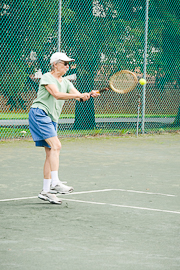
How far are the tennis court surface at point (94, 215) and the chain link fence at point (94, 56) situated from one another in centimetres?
310

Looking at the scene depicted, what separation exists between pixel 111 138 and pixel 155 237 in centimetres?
918

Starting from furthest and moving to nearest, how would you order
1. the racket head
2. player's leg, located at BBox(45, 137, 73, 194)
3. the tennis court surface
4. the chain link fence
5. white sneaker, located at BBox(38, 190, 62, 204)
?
the chain link fence → the racket head → player's leg, located at BBox(45, 137, 73, 194) → white sneaker, located at BBox(38, 190, 62, 204) → the tennis court surface

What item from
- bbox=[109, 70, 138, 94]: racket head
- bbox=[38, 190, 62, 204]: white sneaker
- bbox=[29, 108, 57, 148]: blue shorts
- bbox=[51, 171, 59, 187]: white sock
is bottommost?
bbox=[38, 190, 62, 204]: white sneaker

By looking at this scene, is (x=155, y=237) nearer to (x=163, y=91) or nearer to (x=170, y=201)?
(x=170, y=201)

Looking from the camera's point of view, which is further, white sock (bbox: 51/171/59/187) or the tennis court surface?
white sock (bbox: 51/171/59/187)

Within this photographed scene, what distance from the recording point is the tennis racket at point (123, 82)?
7.56 m

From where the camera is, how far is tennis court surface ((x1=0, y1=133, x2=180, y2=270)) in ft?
13.2

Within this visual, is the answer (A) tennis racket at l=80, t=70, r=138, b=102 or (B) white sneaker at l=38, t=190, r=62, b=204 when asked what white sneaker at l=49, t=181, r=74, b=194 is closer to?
(B) white sneaker at l=38, t=190, r=62, b=204

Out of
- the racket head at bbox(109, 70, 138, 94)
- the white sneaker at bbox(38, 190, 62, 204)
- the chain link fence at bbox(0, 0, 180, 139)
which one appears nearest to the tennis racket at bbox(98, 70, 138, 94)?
the racket head at bbox(109, 70, 138, 94)

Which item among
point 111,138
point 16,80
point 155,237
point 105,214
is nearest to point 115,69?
point 111,138

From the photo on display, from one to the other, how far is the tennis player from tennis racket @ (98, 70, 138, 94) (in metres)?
1.26

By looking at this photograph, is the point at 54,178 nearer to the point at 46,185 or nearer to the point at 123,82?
the point at 46,185

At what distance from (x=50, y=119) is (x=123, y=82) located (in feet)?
8.75

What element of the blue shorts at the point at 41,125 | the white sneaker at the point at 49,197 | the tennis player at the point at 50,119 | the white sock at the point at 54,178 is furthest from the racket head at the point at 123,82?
the white sneaker at the point at 49,197
